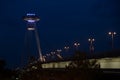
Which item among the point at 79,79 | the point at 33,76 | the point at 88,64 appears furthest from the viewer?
the point at 33,76

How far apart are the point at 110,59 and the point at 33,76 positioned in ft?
58.9

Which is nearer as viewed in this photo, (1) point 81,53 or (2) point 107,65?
(1) point 81,53

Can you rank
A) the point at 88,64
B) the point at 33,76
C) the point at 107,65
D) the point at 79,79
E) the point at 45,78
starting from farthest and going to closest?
the point at 107,65 → the point at 33,76 → the point at 45,78 → the point at 88,64 → the point at 79,79

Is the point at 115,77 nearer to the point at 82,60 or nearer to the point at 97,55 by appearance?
the point at 82,60

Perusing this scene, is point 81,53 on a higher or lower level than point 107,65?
higher

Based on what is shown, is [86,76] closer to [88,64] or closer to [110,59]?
[88,64]

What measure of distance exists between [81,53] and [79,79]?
12.0 m

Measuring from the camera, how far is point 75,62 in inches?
3174

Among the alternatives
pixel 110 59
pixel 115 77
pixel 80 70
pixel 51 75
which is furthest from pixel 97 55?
pixel 115 77

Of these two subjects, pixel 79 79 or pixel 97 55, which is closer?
pixel 79 79

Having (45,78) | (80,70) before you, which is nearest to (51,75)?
(45,78)

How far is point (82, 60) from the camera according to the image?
79375mm

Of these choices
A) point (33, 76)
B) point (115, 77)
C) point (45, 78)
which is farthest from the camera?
point (33, 76)

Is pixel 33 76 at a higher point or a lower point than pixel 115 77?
lower
